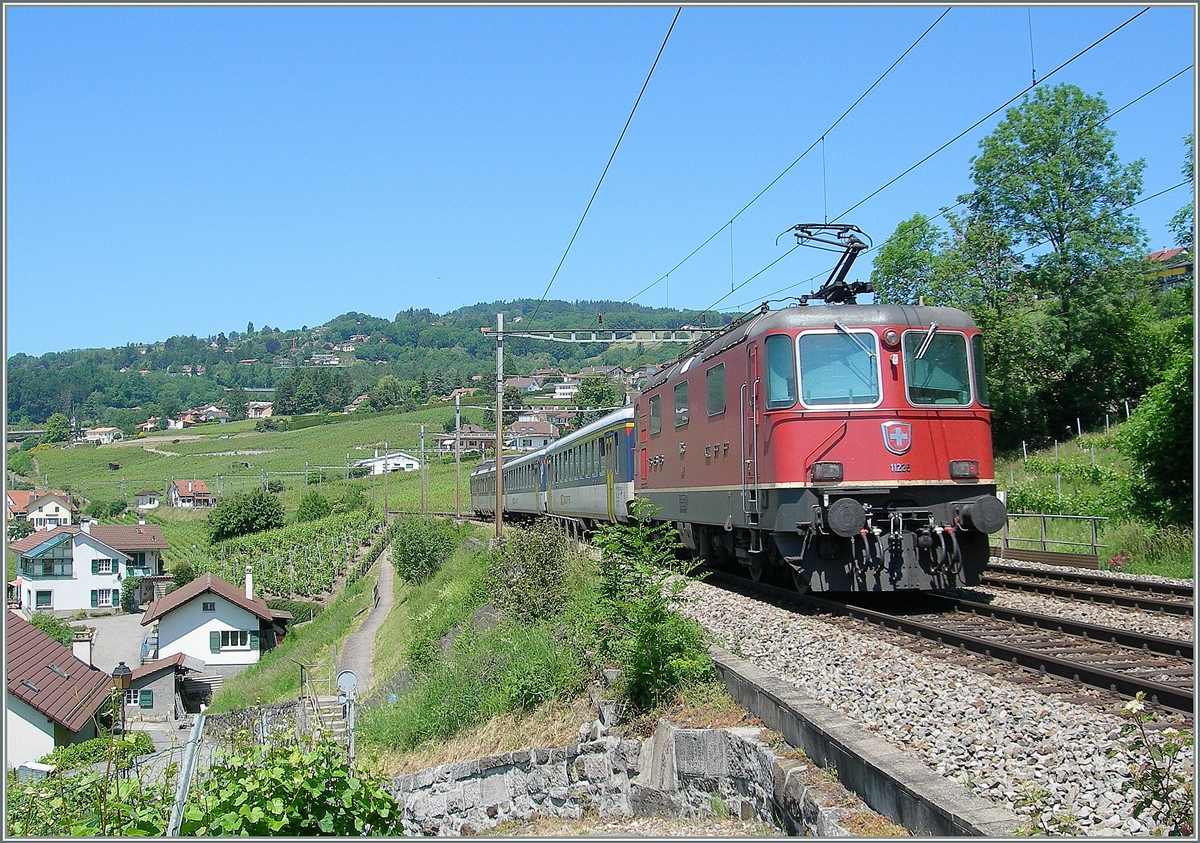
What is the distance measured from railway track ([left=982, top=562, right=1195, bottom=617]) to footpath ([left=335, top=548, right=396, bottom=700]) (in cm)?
1523

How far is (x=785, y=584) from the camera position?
14172 millimetres

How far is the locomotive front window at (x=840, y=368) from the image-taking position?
446 inches

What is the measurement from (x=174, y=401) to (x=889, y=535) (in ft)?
506

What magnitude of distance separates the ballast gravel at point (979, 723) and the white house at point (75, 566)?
7195 cm

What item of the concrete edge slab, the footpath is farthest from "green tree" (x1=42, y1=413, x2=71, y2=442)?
the concrete edge slab

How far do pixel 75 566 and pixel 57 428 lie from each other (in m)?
38.5

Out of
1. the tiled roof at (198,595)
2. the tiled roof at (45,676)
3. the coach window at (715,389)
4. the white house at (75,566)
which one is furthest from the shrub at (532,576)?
the white house at (75,566)

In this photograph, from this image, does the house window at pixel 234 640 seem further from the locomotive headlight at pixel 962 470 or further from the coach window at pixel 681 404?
the locomotive headlight at pixel 962 470

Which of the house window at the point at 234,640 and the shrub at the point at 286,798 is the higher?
the shrub at the point at 286,798

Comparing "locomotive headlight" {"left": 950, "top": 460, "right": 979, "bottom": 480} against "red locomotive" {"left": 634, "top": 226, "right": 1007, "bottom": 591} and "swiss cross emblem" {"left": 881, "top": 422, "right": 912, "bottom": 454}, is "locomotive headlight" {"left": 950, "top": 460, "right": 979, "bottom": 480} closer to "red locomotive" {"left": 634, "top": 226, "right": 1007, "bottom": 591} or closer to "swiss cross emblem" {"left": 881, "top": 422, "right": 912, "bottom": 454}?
"red locomotive" {"left": 634, "top": 226, "right": 1007, "bottom": 591}

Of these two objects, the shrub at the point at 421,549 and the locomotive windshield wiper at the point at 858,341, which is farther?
the shrub at the point at 421,549

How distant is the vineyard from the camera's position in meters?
62.0

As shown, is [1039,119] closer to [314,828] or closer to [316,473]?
[314,828]

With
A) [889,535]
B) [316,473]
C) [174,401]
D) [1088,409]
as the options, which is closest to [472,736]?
[889,535]
